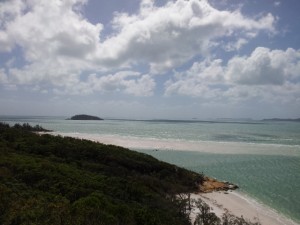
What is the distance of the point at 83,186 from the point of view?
2742 cm

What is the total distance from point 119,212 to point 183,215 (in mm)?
5566

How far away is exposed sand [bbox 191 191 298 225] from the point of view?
28672 mm

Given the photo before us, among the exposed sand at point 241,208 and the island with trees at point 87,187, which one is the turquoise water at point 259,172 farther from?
the island with trees at point 87,187

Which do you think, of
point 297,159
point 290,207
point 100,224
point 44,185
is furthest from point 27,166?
point 297,159

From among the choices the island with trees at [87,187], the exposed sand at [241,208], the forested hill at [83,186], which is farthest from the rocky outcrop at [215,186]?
the exposed sand at [241,208]

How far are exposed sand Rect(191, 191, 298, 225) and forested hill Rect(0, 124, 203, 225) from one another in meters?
3.76

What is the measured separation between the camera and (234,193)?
38.0 meters

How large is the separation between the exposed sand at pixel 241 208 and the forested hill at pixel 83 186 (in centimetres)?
376

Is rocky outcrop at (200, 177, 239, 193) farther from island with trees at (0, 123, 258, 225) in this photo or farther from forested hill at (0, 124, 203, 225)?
forested hill at (0, 124, 203, 225)

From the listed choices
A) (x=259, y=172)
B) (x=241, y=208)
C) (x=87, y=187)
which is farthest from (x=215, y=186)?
(x=87, y=187)

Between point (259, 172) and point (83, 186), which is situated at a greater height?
point (83, 186)

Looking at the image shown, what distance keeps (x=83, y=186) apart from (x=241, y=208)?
1517cm

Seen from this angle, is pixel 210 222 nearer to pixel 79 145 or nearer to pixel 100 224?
pixel 100 224

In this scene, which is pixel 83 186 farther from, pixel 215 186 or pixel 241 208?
pixel 215 186
